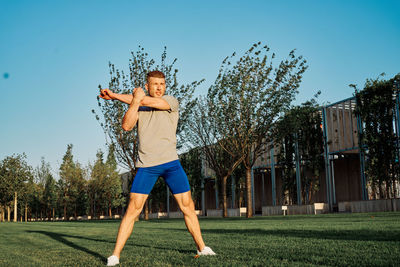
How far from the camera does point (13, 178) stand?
46.1 meters

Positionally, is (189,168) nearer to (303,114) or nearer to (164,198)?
(164,198)

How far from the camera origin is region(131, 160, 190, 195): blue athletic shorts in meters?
4.33

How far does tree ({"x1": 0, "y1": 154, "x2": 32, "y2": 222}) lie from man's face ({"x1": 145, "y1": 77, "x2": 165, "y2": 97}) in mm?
46003

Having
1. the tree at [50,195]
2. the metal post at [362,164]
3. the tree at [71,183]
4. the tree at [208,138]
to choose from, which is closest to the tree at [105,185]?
the tree at [71,183]

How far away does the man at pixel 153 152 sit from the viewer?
427cm

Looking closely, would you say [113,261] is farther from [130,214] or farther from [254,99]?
[254,99]

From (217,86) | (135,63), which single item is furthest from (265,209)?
(135,63)

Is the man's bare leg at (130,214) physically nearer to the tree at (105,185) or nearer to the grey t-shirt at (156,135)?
the grey t-shirt at (156,135)

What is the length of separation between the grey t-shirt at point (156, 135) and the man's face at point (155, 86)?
0.11 m

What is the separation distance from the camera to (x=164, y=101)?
439 cm

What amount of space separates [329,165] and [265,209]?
570cm

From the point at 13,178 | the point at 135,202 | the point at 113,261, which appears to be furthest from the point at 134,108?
the point at 13,178

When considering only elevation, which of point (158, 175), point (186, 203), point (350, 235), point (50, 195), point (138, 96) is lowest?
point (50, 195)

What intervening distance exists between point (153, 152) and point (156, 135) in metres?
0.20
